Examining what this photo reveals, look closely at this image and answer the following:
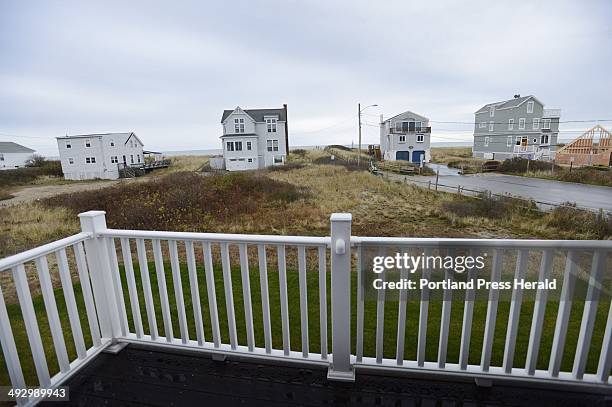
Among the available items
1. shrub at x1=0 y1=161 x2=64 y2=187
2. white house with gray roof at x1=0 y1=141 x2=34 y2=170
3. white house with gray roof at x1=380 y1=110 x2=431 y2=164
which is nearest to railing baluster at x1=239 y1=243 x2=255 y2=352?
shrub at x1=0 y1=161 x2=64 y2=187

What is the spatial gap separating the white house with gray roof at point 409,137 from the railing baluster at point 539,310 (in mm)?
30161

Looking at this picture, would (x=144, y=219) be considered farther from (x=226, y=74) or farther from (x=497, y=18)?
(x=497, y=18)

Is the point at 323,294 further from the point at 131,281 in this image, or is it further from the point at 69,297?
the point at 69,297

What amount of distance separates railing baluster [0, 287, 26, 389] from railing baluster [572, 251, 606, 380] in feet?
9.85

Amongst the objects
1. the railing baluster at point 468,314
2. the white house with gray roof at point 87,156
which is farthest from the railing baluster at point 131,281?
the white house with gray roof at point 87,156

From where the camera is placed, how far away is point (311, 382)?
1.85 m

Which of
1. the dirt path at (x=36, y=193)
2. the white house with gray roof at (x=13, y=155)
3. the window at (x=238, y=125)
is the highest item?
the window at (x=238, y=125)

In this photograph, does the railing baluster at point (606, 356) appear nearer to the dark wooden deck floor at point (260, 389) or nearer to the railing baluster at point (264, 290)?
the dark wooden deck floor at point (260, 389)

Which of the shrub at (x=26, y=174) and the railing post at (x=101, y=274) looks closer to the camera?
the railing post at (x=101, y=274)

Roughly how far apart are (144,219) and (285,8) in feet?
20.0

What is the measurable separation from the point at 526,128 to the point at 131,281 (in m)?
33.9

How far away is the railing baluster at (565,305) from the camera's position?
152 cm

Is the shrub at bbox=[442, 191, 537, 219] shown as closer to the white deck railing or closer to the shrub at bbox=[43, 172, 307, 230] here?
the shrub at bbox=[43, 172, 307, 230]

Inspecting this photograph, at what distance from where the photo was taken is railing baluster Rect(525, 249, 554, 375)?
1.55 metres
